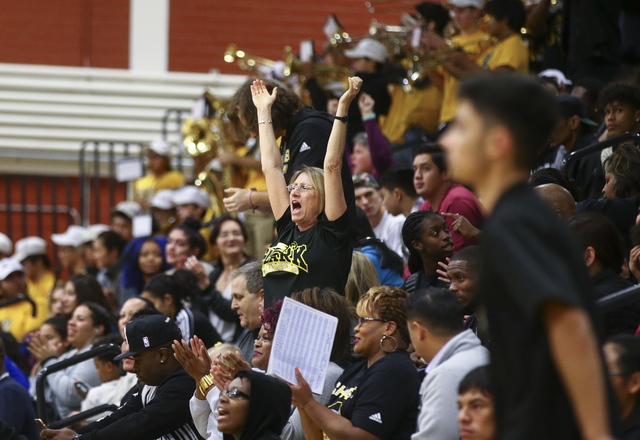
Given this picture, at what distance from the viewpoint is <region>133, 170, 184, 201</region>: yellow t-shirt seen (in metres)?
11.8

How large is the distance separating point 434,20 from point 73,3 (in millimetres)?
6178

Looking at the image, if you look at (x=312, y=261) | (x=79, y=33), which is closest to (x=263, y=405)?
(x=312, y=261)

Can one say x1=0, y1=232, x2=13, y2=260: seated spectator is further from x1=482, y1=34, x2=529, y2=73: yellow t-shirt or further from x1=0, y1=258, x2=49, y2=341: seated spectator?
x1=482, y1=34, x2=529, y2=73: yellow t-shirt

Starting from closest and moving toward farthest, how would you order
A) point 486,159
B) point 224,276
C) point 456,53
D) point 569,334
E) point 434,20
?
point 569,334, point 486,159, point 224,276, point 456,53, point 434,20

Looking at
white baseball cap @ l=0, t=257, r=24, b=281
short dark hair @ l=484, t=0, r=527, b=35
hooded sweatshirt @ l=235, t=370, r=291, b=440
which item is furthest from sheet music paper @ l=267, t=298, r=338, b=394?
white baseball cap @ l=0, t=257, r=24, b=281

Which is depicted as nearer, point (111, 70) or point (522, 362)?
point (522, 362)

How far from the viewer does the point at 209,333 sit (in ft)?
21.7

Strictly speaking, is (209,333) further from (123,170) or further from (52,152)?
(52,152)

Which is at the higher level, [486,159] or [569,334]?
[486,159]

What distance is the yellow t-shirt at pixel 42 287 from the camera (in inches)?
453

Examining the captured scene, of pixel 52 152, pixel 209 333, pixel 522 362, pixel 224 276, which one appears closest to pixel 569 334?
pixel 522 362

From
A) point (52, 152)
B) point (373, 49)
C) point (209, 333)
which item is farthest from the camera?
point (52, 152)

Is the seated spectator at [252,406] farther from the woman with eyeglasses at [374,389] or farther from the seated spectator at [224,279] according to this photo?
the seated spectator at [224,279]

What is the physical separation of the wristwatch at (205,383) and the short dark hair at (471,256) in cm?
135
